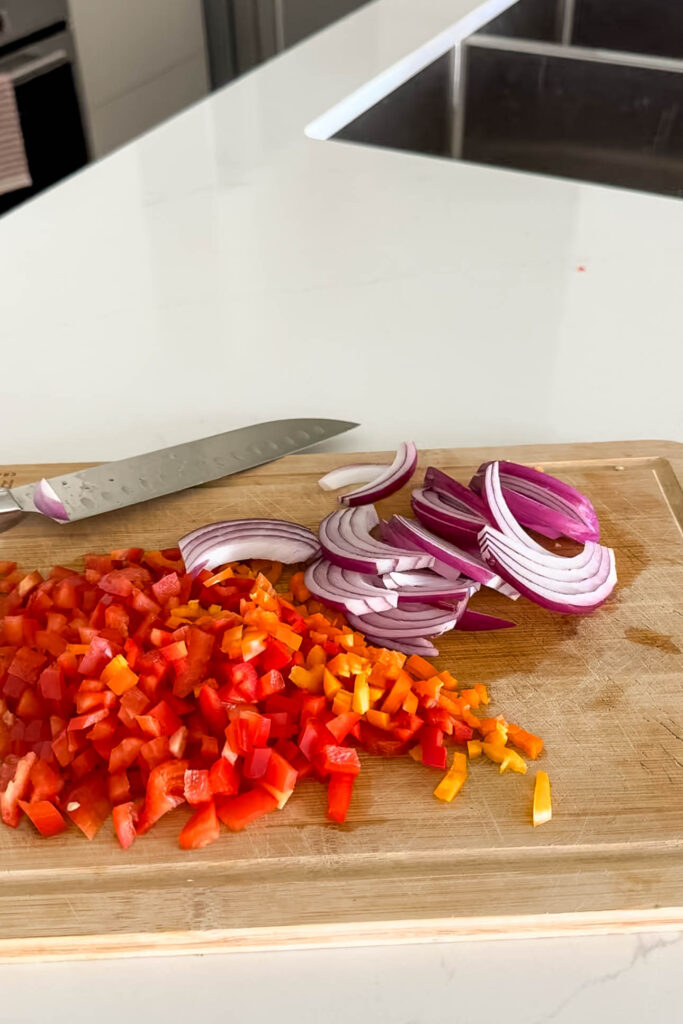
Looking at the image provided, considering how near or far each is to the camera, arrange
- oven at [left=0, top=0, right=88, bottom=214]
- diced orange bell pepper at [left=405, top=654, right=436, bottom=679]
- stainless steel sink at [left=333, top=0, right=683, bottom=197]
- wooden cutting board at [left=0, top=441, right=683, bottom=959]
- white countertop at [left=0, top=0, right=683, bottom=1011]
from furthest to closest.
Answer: oven at [left=0, top=0, right=88, bottom=214] < stainless steel sink at [left=333, top=0, right=683, bottom=197] < white countertop at [left=0, top=0, right=683, bottom=1011] < diced orange bell pepper at [left=405, top=654, right=436, bottom=679] < wooden cutting board at [left=0, top=441, right=683, bottom=959]

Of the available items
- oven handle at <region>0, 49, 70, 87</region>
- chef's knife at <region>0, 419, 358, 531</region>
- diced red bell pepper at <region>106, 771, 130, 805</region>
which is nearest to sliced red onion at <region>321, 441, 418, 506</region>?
chef's knife at <region>0, 419, 358, 531</region>

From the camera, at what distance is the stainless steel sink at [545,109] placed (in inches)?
108

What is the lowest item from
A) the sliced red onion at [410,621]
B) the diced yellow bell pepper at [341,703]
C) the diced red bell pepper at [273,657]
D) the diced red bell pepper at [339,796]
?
the diced red bell pepper at [339,796]

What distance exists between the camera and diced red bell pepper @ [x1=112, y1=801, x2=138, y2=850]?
1.04 meters

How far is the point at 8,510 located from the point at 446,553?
23.7 inches

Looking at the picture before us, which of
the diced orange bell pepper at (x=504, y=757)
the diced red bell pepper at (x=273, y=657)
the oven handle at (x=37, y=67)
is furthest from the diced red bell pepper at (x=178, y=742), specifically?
the oven handle at (x=37, y=67)

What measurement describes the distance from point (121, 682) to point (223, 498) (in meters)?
0.43

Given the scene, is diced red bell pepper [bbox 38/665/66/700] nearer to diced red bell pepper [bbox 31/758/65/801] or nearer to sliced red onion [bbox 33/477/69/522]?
diced red bell pepper [bbox 31/758/65/801]

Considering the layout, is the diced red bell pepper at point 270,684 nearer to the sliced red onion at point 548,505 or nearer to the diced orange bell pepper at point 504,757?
the diced orange bell pepper at point 504,757

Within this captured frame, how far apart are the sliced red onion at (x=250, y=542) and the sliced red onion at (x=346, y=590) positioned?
1.4 inches

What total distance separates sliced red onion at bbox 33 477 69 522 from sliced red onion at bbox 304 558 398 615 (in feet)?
1.18

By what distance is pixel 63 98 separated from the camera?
3.98 meters

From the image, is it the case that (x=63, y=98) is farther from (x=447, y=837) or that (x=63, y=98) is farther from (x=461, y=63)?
(x=447, y=837)

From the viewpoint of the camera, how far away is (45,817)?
1.05 metres
